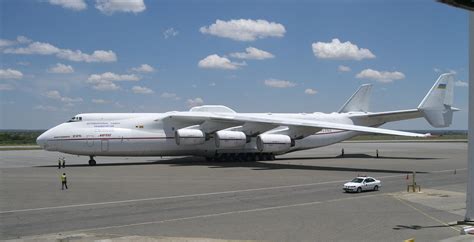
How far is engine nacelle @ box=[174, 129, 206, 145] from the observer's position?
37156 millimetres

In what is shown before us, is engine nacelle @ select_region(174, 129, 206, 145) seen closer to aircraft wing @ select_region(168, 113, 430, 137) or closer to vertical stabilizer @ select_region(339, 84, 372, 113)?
aircraft wing @ select_region(168, 113, 430, 137)

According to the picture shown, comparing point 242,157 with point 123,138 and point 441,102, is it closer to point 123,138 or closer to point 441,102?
point 123,138

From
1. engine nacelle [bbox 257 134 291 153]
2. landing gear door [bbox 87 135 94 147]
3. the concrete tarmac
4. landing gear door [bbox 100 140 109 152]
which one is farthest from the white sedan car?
landing gear door [bbox 87 135 94 147]

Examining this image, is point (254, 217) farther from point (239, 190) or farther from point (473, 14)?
point (473, 14)

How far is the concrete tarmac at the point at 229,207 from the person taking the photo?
13180 millimetres

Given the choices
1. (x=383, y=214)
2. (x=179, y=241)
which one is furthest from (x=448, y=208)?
(x=179, y=241)

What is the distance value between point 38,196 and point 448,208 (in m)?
15.7

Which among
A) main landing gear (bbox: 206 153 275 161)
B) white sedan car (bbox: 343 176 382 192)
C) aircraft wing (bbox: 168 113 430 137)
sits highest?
aircraft wing (bbox: 168 113 430 137)

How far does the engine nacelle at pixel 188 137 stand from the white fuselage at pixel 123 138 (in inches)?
51.5

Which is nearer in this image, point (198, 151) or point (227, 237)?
point (227, 237)

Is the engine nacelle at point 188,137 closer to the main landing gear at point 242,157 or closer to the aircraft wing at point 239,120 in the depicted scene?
the aircraft wing at point 239,120

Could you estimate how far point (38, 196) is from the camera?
20.4m

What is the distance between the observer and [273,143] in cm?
3681

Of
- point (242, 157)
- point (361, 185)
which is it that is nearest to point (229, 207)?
point (361, 185)
